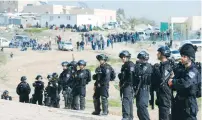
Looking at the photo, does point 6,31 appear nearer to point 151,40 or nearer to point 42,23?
point 42,23

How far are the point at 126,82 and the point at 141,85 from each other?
2.78 feet

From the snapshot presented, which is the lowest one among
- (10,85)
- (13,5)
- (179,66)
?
(10,85)

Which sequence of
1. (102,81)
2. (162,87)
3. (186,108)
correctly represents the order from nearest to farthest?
(186,108) < (162,87) < (102,81)

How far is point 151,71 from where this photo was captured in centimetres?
1017

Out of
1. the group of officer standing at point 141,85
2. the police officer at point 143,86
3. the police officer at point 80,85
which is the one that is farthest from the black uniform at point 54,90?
the police officer at point 143,86

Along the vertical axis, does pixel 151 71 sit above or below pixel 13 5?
below

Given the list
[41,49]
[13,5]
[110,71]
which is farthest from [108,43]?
[13,5]

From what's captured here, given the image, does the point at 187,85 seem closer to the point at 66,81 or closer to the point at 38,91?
the point at 66,81

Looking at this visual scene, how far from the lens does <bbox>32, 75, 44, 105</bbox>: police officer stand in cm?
1622

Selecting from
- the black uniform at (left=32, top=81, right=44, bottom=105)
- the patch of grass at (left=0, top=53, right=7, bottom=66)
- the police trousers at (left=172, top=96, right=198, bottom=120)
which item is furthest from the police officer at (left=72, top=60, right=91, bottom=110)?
the patch of grass at (left=0, top=53, right=7, bottom=66)

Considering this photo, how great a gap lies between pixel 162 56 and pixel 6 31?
69.3 meters

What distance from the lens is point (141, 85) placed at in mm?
10469

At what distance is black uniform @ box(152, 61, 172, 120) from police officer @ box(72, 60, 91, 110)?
14.5ft

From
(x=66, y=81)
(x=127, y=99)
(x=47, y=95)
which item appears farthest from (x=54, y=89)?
(x=127, y=99)
